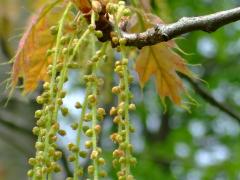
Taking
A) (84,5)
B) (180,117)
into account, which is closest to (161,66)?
(84,5)

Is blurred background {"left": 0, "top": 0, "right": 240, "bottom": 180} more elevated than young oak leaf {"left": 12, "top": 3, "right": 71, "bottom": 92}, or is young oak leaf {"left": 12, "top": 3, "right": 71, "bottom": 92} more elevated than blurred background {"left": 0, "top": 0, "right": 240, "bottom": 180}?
young oak leaf {"left": 12, "top": 3, "right": 71, "bottom": 92}

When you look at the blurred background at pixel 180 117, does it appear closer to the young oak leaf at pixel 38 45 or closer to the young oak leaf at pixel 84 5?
the young oak leaf at pixel 38 45

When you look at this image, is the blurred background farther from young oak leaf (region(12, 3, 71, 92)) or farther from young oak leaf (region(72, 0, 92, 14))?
young oak leaf (region(72, 0, 92, 14))

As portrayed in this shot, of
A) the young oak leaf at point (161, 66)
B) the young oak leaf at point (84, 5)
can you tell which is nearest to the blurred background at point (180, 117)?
the young oak leaf at point (161, 66)

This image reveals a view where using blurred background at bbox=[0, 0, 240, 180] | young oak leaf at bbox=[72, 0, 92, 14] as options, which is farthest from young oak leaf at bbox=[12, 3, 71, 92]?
blurred background at bbox=[0, 0, 240, 180]

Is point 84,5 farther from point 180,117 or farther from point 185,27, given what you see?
point 180,117
